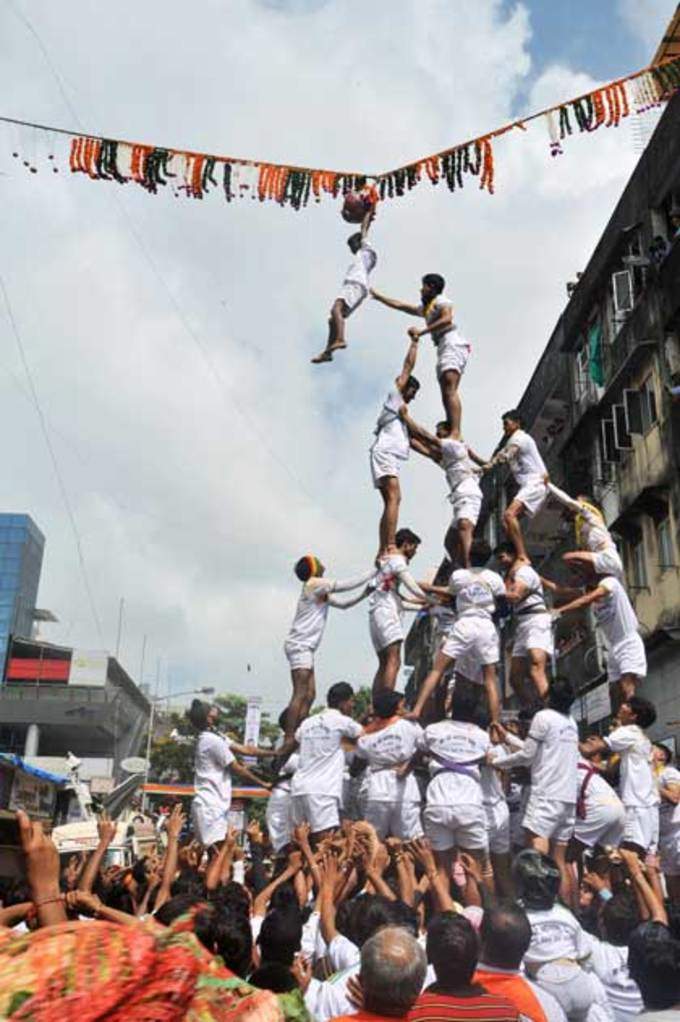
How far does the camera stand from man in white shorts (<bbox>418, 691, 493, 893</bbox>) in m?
7.48

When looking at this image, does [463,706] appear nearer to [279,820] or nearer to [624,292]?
[279,820]

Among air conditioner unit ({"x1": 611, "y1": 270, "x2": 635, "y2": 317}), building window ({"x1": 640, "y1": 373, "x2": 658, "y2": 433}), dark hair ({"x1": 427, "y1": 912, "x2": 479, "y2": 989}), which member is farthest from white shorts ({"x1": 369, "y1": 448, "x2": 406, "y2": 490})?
air conditioner unit ({"x1": 611, "y1": 270, "x2": 635, "y2": 317})

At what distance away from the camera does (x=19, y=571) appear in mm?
70938

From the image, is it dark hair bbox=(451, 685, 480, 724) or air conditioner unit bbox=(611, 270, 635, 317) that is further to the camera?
air conditioner unit bbox=(611, 270, 635, 317)

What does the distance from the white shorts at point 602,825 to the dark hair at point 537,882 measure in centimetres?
286

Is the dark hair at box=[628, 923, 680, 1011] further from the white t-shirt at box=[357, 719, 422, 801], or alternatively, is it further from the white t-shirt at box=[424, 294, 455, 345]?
the white t-shirt at box=[424, 294, 455, 345]

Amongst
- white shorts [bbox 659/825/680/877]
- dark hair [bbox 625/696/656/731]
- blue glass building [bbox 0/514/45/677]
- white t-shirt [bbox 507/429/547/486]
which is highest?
blue glass building [bbox 0/514/45/677]

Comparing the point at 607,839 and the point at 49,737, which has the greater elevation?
the point at 49,737

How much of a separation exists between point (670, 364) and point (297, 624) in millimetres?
14642

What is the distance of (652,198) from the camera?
23.2 m

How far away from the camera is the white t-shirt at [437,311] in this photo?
1082 centimetres

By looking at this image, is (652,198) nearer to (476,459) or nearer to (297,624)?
(476,459)

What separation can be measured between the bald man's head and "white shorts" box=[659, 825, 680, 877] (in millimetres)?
5803

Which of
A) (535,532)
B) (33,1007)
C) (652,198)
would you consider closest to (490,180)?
(33,1007)
